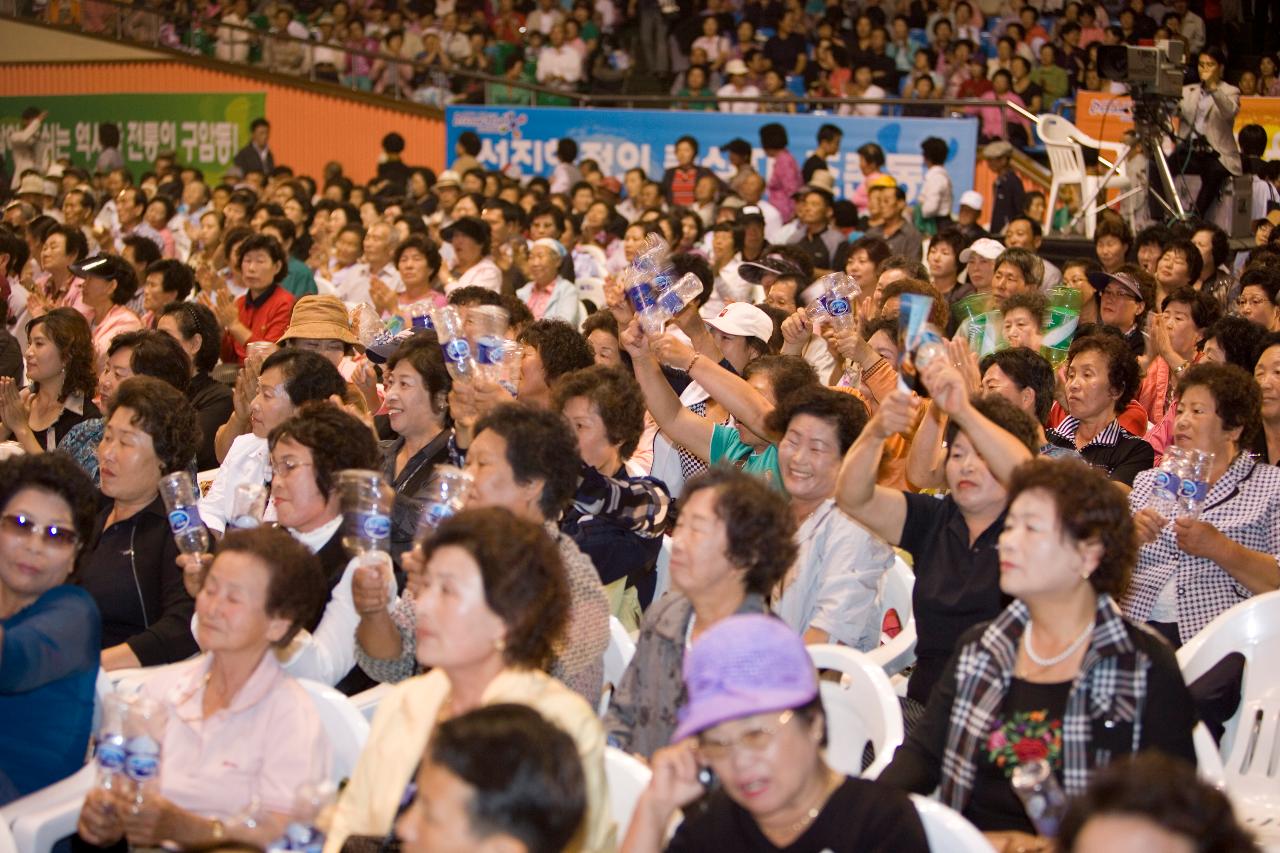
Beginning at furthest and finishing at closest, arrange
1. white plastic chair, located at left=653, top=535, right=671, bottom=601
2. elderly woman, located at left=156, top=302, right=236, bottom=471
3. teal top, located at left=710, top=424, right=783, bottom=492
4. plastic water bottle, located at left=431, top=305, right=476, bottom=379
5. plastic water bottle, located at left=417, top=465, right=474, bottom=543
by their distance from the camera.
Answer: elderly woman, located at left=156, top=302, right=236, bottom=471 < teal top, located at left=710, top=424, right=783, bottom=492 < plastic water bottle, located at left=431, top=305, right=476, bottom=379 < white plastic chair, located at left=653, top=535, right=671, bottom=601 < plastic water bottle, located at left=417, top=465, right=474, bottom=543

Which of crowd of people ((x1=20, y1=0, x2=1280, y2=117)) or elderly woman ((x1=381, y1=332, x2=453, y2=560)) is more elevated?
crowd of people ((x1=20, y1=0, x2=1280, y2=117))

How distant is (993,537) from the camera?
128 inches

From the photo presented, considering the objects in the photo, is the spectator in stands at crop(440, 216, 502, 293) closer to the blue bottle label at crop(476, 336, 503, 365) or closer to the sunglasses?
the blue bottle label at crop(476, 336, 503, 365)

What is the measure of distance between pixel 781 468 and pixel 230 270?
245 inches

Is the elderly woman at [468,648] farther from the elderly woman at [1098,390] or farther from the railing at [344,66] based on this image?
the railing at [344,66]

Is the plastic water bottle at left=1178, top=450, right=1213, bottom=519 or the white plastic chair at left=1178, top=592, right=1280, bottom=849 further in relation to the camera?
the plastic water bottle at left=1178, top=450, right=1213, bottom=519

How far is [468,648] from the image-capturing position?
100.0 inches

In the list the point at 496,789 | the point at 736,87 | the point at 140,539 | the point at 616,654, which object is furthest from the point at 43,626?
the point at 736,87

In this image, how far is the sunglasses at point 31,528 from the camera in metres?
3.09

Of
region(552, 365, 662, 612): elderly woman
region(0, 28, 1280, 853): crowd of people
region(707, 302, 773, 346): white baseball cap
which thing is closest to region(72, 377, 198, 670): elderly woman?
region(0, 28, 1280, 853): crowd of people

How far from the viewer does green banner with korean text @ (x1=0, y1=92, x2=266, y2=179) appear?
55.0ft

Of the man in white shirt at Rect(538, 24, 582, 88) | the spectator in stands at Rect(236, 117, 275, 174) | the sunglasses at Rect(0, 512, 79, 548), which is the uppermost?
the man in white shirt at Rect(538, 24, 582, 88)

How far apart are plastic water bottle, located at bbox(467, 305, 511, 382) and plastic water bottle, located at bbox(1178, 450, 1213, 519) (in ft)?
5.85

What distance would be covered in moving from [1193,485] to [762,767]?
183 cm
